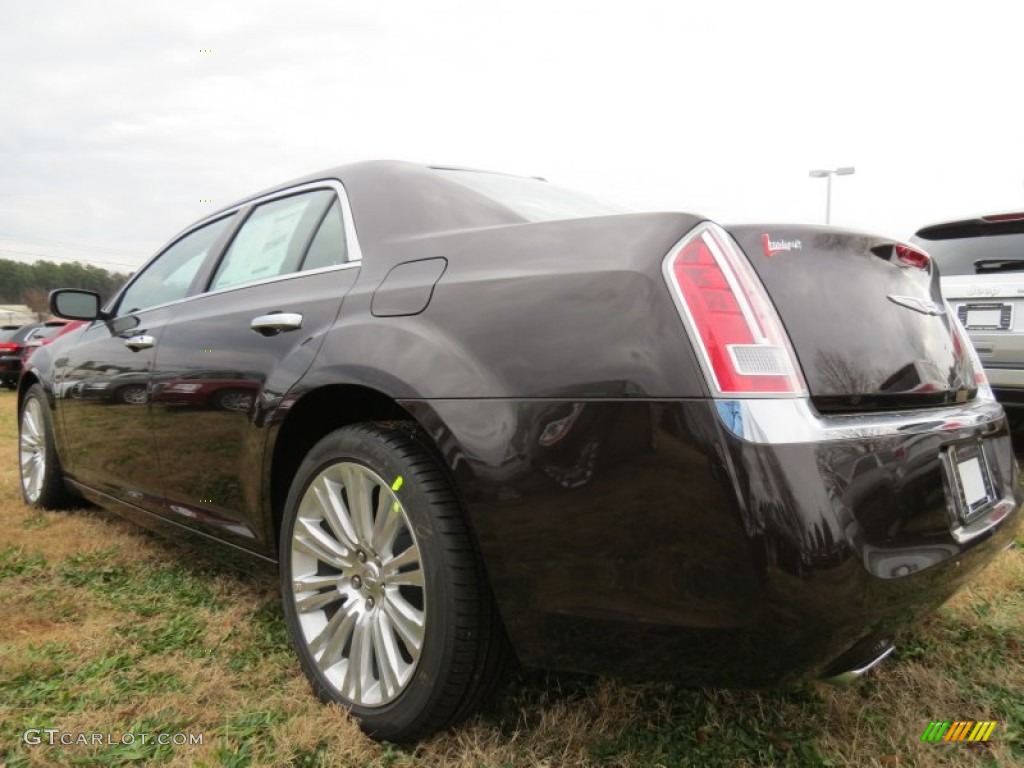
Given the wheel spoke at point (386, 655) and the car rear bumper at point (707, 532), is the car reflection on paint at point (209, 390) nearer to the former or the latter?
the wheel spoke at point (386, 655)

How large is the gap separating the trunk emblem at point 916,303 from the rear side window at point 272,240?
1.61 meters

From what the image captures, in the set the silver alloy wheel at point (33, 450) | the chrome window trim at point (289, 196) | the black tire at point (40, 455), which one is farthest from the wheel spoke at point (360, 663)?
the silver alloy wheel at point (33, 450)

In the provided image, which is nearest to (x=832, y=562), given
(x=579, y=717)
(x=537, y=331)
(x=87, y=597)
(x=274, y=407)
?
(x=537, y=331)

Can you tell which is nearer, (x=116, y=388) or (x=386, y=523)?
(x=386, y=523)

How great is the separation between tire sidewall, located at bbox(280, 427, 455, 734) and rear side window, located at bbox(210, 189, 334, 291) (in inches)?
30.0


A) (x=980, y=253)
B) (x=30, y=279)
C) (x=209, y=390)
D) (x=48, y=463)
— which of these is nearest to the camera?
(x=209, y=390)

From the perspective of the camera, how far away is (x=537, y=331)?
1.53 metres

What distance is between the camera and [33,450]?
4277mm

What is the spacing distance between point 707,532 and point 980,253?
380 cm

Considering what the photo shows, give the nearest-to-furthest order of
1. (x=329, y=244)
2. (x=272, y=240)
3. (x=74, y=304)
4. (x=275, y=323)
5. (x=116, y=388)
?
(x=275, y=323)
(x=329, y=244)
(x=272, y=240)
(x=116, y=388)
(x=74, y=304)

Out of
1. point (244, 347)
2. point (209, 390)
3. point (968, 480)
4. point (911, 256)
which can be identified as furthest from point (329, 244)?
point (968, 480)

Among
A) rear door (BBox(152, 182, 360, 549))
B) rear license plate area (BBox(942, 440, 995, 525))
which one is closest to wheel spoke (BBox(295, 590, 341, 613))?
rear door (BBox(152, 182, 360, 549))

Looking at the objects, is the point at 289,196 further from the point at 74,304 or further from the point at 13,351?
the point at 13,351

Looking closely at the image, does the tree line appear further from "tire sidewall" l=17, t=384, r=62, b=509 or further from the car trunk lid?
the car trunk lid
